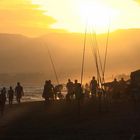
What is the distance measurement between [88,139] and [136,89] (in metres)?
14.0

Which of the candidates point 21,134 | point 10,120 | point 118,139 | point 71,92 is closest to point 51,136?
point 21,134

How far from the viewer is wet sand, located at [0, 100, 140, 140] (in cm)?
2306

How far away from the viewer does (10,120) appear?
31.8 m

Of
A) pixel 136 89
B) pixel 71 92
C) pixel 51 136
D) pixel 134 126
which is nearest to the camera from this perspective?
pixel 51 136

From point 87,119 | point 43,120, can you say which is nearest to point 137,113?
point 87,119

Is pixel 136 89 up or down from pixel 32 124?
up

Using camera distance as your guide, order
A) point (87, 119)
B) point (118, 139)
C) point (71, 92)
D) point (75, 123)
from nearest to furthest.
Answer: point (118, 139) → point (75, 123) → point (87, 119) → point (71, 92)

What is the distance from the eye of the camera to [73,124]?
27.7 meters

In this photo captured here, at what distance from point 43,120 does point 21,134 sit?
20.2 ft

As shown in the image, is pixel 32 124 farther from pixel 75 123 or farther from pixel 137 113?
pixel 137 113

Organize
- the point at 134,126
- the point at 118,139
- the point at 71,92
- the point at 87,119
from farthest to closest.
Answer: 1. the point at 71,92
2. the point at 87,119
3. the point at 134,126
4. the point at 118,139

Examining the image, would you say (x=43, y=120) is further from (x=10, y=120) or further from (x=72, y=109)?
(x=72, y=109)

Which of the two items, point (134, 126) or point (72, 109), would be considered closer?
point (134, 126)

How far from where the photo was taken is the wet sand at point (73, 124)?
75.7 feet
